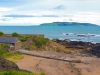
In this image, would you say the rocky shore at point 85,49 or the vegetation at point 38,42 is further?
the rocky shore at point 85,49

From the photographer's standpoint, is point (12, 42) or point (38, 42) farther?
point (38, 42)

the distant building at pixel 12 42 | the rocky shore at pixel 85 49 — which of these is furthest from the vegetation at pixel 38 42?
the rocky shore at pixel 85 49

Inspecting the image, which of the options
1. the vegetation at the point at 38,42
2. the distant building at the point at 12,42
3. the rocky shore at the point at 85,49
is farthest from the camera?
the rocky shore at the point at 85,49

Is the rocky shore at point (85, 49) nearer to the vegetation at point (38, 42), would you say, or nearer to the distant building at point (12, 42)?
→ the vegetation at point (38, 42)

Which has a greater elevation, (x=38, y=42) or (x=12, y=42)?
(x=12, y=42)

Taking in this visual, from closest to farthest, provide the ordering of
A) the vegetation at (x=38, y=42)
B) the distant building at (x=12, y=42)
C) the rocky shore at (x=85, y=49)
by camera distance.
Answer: the distant building at (x=12, y=42)
the vegetation at (x=38, y=42)
the rocky shore at (x=85, y=49)

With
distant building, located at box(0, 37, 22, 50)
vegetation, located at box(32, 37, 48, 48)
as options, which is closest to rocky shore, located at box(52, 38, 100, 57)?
vegetation, located at box(32, 37, 48, 48)

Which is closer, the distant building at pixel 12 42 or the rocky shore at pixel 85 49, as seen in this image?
the distant building at pixel 12 42

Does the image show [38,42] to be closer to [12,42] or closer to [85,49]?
[12,42]

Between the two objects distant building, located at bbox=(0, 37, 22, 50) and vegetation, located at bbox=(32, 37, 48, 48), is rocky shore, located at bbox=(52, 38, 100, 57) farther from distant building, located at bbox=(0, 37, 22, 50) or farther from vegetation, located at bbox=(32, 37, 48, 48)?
distant building, located at bbox=(0, 37, 22, 50)

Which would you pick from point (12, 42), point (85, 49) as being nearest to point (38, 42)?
point (12, 42)

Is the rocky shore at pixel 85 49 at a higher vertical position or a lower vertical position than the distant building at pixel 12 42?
lower

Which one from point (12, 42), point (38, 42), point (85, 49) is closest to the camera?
point (12, 42)

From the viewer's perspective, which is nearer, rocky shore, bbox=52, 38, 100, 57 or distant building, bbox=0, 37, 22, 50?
distant building, bbox=0, 37, 22, 50
